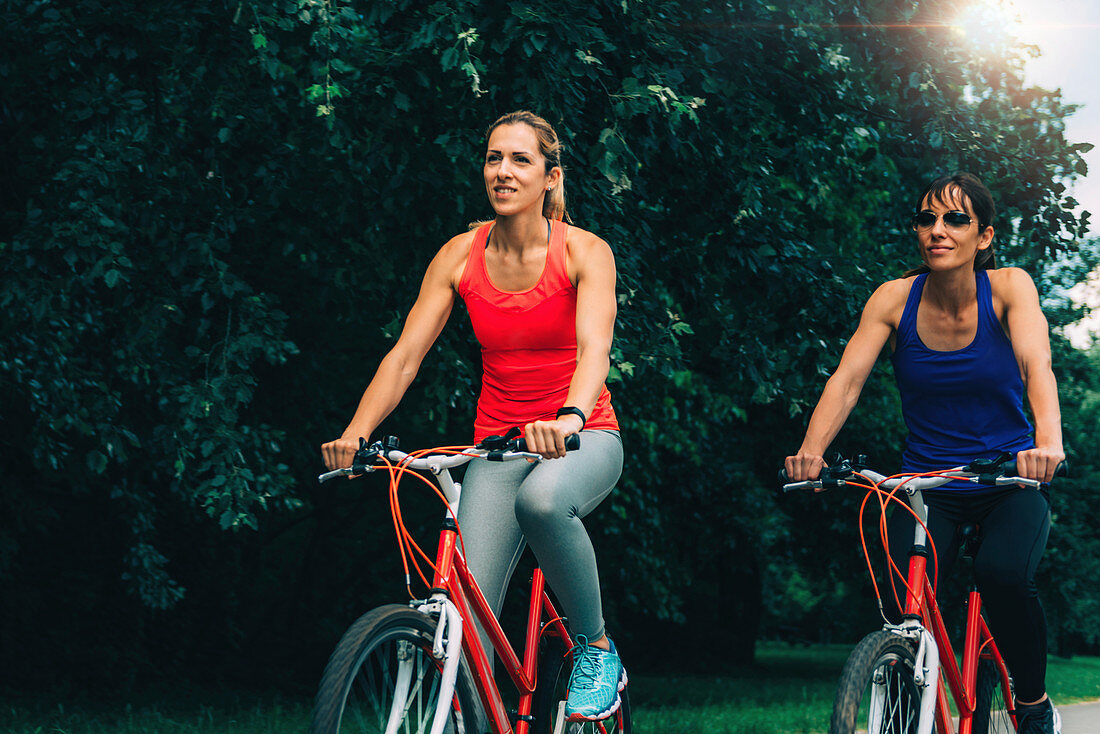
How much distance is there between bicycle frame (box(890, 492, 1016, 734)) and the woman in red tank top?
35.0 inches

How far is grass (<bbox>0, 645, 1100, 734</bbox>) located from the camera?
8508 millimetres

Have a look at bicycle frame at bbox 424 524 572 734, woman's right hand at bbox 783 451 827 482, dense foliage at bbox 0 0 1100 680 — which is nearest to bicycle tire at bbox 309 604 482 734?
bicycle frame at bbox 424 524 572 734

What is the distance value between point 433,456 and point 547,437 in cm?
37

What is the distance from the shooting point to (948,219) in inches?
148

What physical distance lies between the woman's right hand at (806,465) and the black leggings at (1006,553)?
325mm

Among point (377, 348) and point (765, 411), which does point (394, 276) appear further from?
point (765, 411)

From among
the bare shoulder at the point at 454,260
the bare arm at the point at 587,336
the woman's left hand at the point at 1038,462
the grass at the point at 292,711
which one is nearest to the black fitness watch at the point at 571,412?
the bare arm at the point at 587,336

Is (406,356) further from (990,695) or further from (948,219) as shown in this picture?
(990,695)

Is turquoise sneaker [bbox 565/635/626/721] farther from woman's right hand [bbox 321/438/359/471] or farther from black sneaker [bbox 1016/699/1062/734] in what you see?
black sneaker [bbox 1016/699/1062/734]

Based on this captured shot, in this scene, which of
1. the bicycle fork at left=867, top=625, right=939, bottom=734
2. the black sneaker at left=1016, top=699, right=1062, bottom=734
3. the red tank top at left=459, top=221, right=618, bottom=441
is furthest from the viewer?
the black sneaker at left=1016, top=699, right=1062, bottom=734

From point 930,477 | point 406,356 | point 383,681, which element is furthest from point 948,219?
point 383,681

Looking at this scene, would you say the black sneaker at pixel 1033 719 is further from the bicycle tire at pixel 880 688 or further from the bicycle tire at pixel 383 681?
the bicycle tire at pixel 383 681

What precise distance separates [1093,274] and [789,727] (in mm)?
17202

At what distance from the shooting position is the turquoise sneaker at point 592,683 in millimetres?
3320
